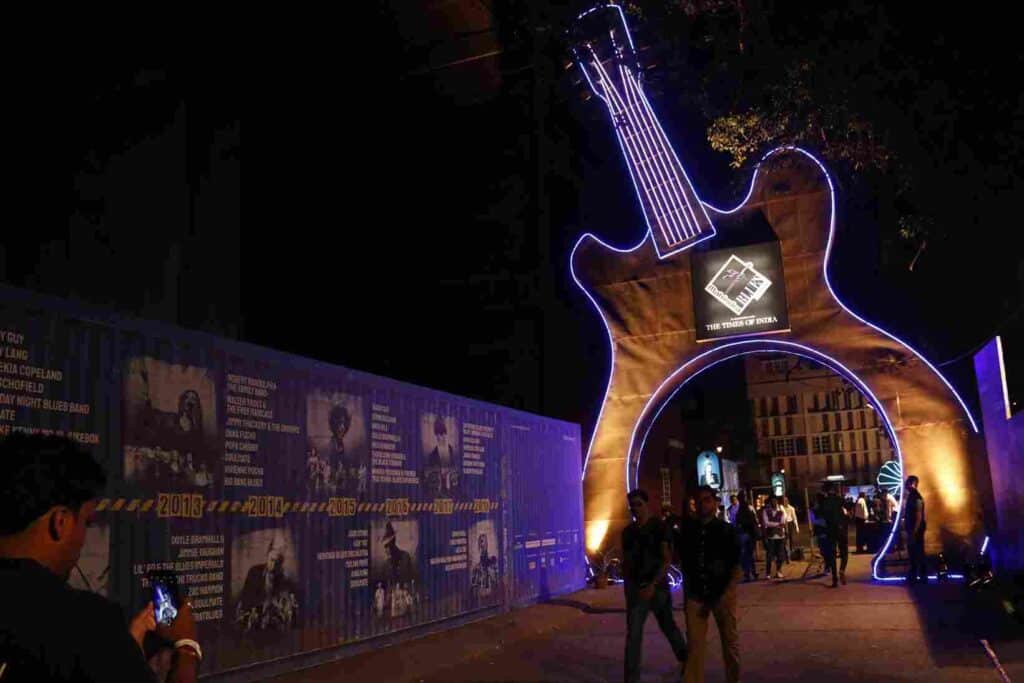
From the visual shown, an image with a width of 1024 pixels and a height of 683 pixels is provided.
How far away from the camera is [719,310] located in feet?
58.5

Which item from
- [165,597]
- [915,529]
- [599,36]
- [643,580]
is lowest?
[915,529]

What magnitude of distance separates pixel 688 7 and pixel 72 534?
1092cm

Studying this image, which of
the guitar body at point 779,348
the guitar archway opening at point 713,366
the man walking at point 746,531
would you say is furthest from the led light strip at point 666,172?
the man walking at point 746,531

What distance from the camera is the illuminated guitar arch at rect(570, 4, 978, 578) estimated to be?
16156 mm

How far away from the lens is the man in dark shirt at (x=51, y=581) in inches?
71.2

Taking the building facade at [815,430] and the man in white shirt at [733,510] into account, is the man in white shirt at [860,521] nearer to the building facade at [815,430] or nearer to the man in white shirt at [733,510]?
the man in white shirt at [733,510]

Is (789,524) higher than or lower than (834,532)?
lower

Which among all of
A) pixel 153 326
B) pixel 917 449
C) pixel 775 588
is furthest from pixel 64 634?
pixel 917 449

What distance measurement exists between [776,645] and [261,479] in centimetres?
584

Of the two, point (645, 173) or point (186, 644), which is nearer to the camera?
point (186, 644)

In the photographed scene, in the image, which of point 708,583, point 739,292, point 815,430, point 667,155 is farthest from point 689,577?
point 815,430

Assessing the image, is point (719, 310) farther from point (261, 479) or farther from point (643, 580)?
point (261, 479)

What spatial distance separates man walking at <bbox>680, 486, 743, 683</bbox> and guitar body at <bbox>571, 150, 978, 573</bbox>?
974 centimetres

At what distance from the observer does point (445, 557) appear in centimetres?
1195
